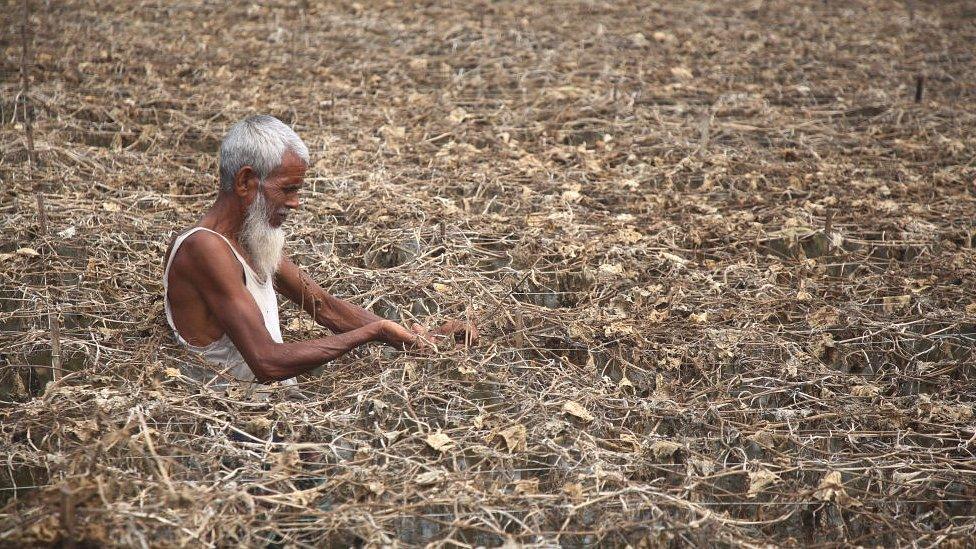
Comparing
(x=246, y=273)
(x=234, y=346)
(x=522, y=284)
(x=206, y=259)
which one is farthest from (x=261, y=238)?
(x=522, y=284)

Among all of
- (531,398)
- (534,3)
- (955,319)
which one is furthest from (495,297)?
(534,3)

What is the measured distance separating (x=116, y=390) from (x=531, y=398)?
157cm

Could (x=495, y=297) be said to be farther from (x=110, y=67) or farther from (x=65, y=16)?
(x=65, y=16)

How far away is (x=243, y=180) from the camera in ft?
13.0

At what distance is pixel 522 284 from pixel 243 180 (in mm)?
1703

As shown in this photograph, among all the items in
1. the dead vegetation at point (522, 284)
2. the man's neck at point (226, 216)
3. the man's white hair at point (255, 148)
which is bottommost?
the dead vegetation at point (522, 284)

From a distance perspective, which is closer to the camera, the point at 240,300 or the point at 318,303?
the point at 240,300

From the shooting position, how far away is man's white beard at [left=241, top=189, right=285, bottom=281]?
3992 millimetres

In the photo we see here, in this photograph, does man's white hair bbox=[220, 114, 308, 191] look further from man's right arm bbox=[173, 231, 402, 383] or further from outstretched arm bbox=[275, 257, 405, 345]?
outstretched arm bbox=[275, 257, 405, 345]

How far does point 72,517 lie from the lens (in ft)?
9.43

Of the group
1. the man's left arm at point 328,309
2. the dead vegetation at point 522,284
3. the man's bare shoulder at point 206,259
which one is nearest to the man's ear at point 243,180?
the man's bare shoulder at point 206,259

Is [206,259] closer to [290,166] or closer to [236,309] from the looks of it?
[236,309]

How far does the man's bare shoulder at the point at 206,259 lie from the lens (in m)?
3.82

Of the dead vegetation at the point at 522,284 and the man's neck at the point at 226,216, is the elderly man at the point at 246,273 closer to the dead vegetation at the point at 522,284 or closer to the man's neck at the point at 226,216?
the man's neck at the point at 226,216
